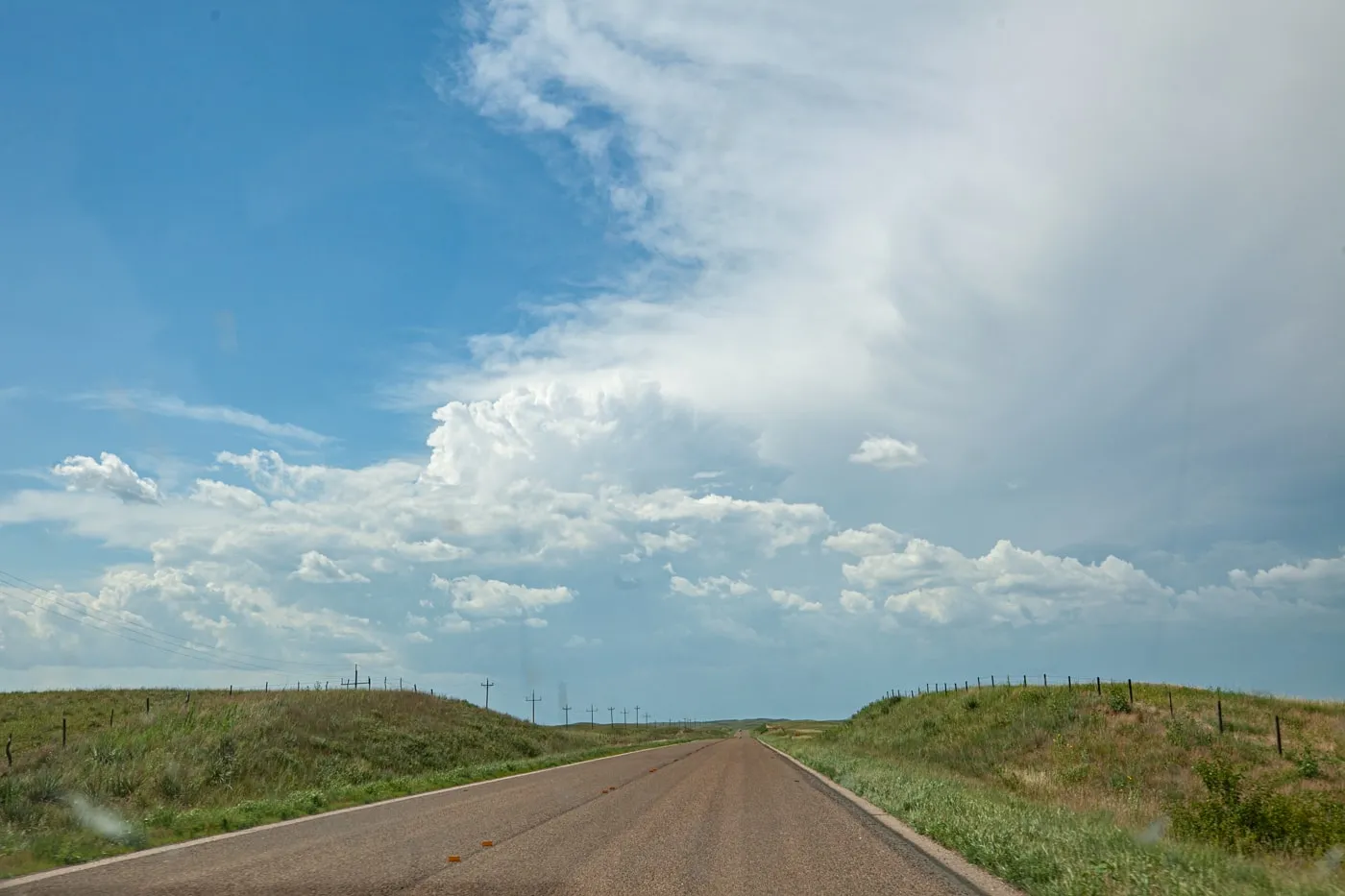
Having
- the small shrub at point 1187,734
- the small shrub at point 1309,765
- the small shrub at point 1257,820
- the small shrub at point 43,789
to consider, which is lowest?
the small shrub at point 1309,765

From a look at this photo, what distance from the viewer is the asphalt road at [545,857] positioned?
8.40 metres

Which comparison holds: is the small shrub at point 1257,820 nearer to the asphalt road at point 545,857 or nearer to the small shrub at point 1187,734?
the asphalt road at point 545,857

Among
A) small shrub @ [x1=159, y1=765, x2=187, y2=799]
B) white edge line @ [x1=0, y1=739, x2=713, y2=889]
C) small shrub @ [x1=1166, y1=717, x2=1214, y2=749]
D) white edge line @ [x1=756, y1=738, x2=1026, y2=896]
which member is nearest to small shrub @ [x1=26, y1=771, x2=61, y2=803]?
small shrub @ [x1=159, y1=765, x2=187, y2=799]

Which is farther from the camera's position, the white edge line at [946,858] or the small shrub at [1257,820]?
the small shrub at [1257,820]

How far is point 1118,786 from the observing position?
3131 centimetres

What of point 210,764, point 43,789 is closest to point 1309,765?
point 210,764

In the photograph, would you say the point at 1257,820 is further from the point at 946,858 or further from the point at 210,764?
the point at 210,764

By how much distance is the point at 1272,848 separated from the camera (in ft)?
50.3

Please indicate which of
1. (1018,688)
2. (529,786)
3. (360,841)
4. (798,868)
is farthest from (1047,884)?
(1018,688)

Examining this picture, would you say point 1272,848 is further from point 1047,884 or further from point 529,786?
point 529,786

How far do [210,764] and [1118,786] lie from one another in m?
Result: 27.4

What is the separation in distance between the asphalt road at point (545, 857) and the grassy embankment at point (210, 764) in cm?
148

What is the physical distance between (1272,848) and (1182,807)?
2.75 m

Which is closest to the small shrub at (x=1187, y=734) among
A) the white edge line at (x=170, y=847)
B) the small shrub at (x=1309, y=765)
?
the small shrub at (x=1309, y=765)
